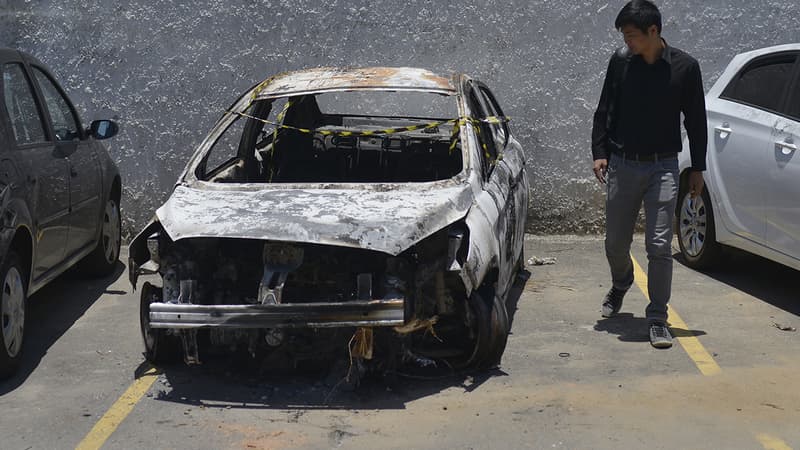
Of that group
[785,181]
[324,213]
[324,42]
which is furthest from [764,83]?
[324,213]

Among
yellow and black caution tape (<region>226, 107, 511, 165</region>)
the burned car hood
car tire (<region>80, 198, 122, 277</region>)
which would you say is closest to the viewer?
the burned car hood

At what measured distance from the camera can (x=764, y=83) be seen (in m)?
8.31

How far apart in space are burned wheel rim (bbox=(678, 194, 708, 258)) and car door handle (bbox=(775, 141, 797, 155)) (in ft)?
3.58

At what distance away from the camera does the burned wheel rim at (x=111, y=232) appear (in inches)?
346

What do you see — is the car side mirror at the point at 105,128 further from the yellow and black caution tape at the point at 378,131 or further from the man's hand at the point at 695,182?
Answer: the man's hand at the point at 695,182

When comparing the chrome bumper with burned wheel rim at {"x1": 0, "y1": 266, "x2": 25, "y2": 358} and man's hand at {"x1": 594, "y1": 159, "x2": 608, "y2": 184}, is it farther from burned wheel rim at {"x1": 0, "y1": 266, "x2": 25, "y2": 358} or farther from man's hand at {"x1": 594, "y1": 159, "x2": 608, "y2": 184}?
man's hand at {"x1": 594, "y1": 159, "x2": 608, "y2": 184}

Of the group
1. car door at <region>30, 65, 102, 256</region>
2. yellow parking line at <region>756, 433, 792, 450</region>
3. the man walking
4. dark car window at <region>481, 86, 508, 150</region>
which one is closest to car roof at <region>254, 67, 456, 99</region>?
dark car window at <region>481, 86, 508, 150</region>

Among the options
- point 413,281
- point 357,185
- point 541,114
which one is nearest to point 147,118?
point 541,114

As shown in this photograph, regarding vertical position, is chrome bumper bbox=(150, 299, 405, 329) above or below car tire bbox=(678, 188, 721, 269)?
above

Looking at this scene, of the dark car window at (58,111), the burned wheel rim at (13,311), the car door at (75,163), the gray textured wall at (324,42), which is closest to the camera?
the burned wheel rim at (13,311)

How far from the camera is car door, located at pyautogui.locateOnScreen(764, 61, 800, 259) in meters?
7.53

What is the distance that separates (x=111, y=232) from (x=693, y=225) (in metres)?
4.51

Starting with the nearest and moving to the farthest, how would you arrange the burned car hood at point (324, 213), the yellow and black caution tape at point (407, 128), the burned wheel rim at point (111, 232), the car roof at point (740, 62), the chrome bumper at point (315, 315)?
the chrome bumper at point (315, 315) < the burned car hood at point (324, 213) < the yellow and black caution tape at point (407, 128) < the car roof at point (740, 62) < the burned wheel rim at point (111, 232)

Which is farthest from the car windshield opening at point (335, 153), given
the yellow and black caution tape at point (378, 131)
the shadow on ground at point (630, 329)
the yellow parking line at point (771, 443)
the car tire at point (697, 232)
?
the yellow parking line at point (771, 443)
